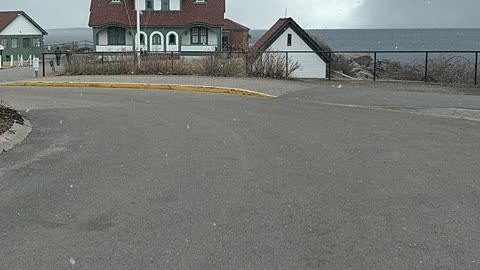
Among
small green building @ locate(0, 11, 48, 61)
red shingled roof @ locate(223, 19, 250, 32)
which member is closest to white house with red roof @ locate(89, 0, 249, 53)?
red shingled roof @ locate(223, 19, 250, 32)

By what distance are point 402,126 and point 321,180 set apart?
237 inches

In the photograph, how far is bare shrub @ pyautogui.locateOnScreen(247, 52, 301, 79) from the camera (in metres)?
28.0

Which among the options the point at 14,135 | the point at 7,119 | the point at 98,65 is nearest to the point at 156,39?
the point at 98,65

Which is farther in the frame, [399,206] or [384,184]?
[384,184]

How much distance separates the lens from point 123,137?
12008mm

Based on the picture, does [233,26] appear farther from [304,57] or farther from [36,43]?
[304,57]

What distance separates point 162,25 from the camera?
201 ft

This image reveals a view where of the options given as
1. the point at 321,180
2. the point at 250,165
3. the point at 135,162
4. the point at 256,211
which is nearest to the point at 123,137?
the point at 135,162

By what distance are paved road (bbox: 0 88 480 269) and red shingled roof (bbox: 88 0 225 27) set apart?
157ft

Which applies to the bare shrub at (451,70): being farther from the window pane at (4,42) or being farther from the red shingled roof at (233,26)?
the window pane at (4,42)

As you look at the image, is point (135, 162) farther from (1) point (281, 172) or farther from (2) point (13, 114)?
(2) point (13, 114)

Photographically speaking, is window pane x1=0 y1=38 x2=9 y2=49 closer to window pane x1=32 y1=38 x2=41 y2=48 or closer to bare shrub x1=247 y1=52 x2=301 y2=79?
window pane x1=32 y1=38 x2=41 y2=48

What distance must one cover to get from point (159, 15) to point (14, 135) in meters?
51.6

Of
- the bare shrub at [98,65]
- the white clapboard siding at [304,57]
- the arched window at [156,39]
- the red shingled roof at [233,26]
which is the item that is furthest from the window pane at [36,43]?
the bare shrub at [98,65]
